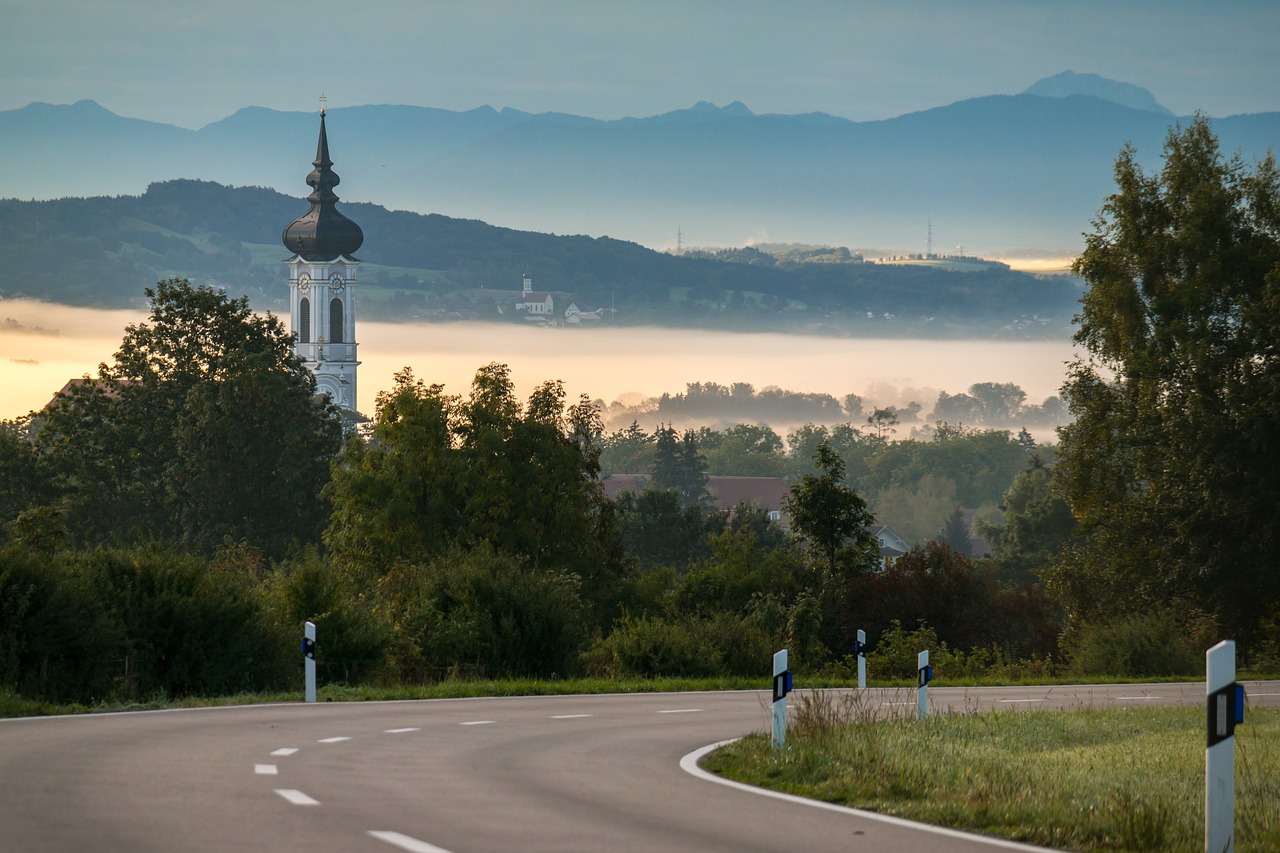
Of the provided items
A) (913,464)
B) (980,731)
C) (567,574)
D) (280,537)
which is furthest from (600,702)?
(913,464)

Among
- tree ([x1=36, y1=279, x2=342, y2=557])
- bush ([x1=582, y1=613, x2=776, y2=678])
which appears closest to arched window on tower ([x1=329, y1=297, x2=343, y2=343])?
tree ([x1=36, y1=279, x2=342, y2=557])

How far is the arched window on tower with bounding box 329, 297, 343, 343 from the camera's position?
13412 cm

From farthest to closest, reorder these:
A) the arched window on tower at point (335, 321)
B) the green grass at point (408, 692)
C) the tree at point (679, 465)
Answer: the tree at point (679, 465) → the arched window on tower at point (335, 321) → the green grass at point (408, 692)

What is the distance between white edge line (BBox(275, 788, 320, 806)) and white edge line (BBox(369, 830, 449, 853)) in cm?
114

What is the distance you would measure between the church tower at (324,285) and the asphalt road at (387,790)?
118 metres

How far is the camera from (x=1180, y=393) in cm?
4366

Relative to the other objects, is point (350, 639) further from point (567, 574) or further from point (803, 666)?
point (567, 574)

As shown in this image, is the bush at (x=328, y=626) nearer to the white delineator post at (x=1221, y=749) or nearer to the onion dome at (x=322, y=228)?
the white delineator post at (x=1221, y=749)

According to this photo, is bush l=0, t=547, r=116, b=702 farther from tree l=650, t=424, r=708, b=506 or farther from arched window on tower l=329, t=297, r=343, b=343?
tree l=650, t=424, r=708, b=506

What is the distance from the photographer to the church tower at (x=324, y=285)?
134m

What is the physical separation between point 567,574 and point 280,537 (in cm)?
2021

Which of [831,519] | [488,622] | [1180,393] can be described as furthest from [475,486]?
[488,622]

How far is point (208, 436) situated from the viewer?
213ft

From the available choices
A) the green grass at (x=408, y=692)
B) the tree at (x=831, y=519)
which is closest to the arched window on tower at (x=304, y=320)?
the tree at (x=831, y=519)
